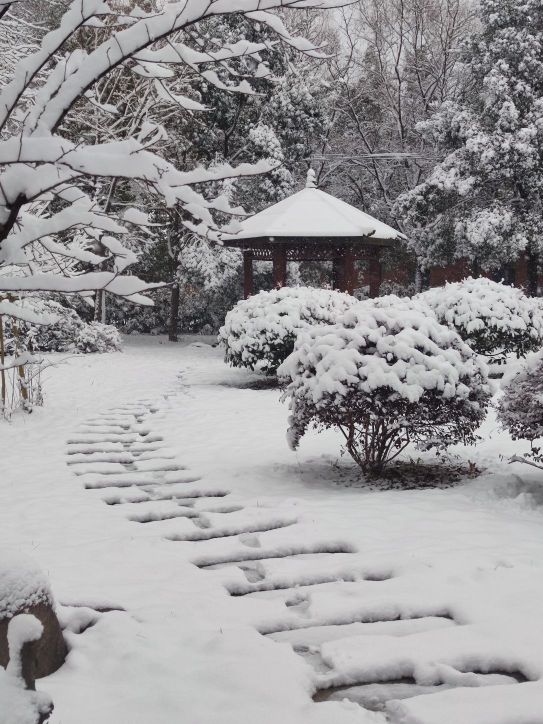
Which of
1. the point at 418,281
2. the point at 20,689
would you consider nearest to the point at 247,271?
the point at 418,281

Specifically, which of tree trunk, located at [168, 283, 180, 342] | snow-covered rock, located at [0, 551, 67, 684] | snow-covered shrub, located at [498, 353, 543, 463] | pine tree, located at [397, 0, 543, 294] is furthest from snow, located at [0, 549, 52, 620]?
tree trunk, located at [168, 283, 180, 342]

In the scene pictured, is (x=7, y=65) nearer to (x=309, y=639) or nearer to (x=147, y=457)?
(x=147, y=457)

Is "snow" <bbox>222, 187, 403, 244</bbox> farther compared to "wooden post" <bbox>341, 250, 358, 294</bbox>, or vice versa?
"wooden post" <bbox>341, 250, 358, 294</bbox>

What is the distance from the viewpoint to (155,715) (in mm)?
2055

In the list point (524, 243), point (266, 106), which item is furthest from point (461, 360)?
point (266, 106)

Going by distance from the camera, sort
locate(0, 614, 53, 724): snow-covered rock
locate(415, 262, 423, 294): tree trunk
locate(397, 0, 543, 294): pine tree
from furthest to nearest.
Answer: locate(415, 262, 423, 294): tree trunk
locate(397, 0, 543, 294): pine tree
locate(0, 614, 53, 724): snow-covered rock

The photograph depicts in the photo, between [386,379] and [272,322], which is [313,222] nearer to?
[272,322]

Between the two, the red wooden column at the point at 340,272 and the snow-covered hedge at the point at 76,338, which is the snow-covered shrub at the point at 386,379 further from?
the snow-covered hedge at the point at 76,338

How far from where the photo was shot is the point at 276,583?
317 centimetres

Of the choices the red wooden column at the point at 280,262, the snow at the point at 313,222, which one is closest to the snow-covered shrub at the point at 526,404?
the snow at the point at 313,222

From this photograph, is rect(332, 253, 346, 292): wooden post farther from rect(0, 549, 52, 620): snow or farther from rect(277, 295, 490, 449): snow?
rect(0, 549, 52, 620): snow

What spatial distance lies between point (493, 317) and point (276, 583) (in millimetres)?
8267

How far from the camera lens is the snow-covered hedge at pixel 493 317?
1055 cm

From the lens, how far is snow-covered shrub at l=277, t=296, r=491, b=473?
4.81 m
